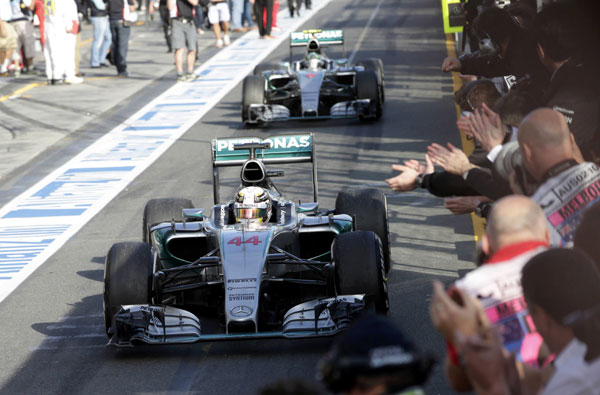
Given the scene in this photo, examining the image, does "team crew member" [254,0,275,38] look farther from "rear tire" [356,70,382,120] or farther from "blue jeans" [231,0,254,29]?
"rear tire" [356,70,382,120]

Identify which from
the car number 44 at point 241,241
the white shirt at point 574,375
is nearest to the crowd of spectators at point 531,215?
the white shirt at point 574,375

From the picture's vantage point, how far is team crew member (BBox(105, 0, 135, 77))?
24.2 meters

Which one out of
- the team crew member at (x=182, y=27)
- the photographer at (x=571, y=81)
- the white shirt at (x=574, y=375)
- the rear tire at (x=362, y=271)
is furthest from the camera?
the team crew member at (x=182, y=27)

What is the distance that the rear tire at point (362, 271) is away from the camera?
26.4 ft

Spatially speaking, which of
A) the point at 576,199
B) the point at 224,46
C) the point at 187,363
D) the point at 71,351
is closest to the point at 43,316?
the point at 71,351

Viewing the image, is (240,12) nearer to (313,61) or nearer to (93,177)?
(313,61)

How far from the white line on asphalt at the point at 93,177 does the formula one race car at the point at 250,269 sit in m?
2.15

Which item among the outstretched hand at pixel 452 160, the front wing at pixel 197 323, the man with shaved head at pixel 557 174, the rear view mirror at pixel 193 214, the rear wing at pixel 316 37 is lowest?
the rear wing at pixel 316 37

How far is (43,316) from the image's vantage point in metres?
9.30

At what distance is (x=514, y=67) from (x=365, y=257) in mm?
2415

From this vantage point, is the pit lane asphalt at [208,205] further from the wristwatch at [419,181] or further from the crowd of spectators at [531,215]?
the crowd of spectators at [531,215]

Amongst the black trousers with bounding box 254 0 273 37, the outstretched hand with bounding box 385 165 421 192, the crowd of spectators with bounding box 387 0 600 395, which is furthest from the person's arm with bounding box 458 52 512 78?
the black trousers with bounding box 254 0 273 37

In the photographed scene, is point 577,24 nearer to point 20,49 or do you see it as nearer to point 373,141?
point 373,141

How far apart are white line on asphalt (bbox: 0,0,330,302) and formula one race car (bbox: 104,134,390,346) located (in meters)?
2.15
